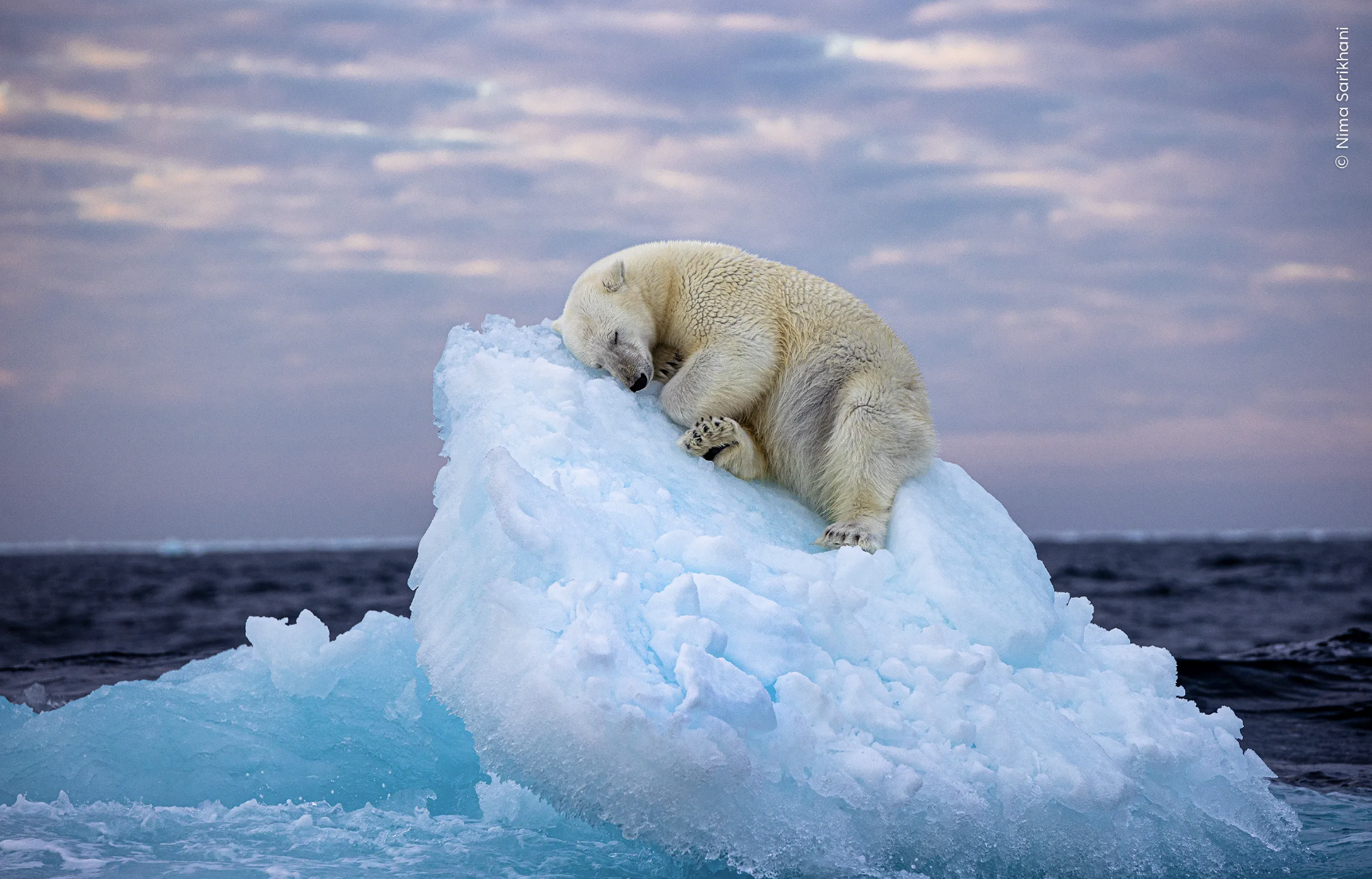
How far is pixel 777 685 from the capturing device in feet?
11.5

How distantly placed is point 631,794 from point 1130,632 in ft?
55.3

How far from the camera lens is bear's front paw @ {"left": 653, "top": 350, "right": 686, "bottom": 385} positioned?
18.1 feet

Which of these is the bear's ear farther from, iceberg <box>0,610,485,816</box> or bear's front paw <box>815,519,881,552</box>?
iceberg <box>0,610,485,816</box>

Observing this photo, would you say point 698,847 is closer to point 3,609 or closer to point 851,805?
point 851,805

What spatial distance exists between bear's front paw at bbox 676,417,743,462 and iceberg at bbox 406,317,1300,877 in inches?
3.2

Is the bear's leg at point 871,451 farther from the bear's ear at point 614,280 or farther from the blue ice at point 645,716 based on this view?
the bear's ear at point 614,280

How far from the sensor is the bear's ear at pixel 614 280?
536cm

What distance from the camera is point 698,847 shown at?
3430 mm

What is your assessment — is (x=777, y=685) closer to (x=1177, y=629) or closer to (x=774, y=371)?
(x=774, y=371)

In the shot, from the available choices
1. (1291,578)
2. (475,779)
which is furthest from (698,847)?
(1291,578)

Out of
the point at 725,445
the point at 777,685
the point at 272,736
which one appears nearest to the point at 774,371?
the point at 725,445

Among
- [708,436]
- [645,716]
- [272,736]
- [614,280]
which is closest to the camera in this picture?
[645,716]

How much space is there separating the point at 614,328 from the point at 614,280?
0.27m

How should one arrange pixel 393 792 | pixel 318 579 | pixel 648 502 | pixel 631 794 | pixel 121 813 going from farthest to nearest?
pixel 318 579 → pixel 393 792 → pixel 121 813 → pixel 648 502 → pixel 631 794
